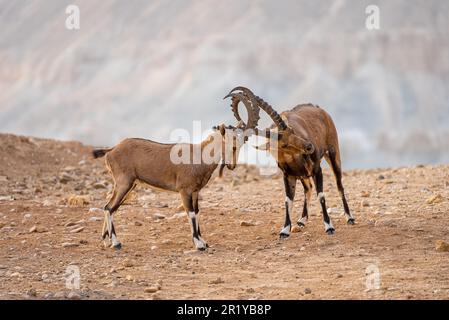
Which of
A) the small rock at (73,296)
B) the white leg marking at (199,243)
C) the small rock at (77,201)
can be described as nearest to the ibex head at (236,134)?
the white leg marking at (199,243)

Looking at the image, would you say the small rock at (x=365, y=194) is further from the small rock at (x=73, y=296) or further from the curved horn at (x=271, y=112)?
the small rock at (x=73, y=296)

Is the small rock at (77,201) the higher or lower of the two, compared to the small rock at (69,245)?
higher

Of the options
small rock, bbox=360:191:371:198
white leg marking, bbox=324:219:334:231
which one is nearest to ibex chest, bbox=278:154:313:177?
white leg marking, bbox=324:219:334:231

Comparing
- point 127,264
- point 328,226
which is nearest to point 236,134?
point 328,226

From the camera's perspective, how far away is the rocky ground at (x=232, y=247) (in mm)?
11023

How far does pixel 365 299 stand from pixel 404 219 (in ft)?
19.1

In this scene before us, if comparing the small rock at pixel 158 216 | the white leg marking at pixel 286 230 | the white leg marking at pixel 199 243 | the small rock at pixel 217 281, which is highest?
the small rock at pixel 158 216

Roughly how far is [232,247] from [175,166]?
1.76 metres

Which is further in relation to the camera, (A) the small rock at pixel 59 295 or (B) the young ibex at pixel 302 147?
(B) the young ibex at pixel 302 147

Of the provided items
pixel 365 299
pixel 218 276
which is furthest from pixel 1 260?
pixel 365 299

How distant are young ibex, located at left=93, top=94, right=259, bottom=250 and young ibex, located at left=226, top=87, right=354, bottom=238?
22.4 inches

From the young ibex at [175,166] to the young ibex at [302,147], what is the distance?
569 mm
